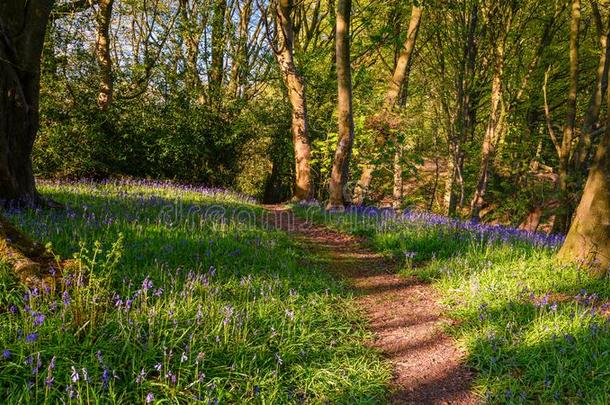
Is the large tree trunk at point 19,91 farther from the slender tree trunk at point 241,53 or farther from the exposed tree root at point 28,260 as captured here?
the slender tree trunk at point 241,53

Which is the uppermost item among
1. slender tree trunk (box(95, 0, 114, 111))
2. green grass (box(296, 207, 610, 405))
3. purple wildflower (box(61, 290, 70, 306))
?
slender tree trunk (box(95, 0, 114, 111))

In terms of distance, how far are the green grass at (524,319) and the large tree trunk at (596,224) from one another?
233 mm

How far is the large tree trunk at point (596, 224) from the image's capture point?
5.13 metres

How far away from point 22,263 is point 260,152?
16.6 metres

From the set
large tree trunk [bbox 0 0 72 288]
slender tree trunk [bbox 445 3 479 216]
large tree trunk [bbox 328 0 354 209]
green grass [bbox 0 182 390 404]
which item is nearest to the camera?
green grass [bbox 0 182 390 404]

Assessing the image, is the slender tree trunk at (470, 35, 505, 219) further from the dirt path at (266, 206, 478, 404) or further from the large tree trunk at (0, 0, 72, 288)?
the large tree trunk at (0, 0, 72, 288)

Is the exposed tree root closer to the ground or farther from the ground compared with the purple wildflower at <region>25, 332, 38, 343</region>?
farther from the ground

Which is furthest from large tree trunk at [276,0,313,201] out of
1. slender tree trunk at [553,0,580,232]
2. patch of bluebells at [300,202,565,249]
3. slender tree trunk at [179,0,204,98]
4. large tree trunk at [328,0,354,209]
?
slender tree trunk at [553,0,580,232]

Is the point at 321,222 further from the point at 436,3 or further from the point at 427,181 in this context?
the point at 427,181

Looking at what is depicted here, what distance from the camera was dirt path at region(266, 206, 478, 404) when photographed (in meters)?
3.24

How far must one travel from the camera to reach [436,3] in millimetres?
13797

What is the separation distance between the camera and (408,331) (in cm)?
429

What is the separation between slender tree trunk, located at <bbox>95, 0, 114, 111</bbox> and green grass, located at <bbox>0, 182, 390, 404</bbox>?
10.6 meters

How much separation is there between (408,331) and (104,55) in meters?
15.0
